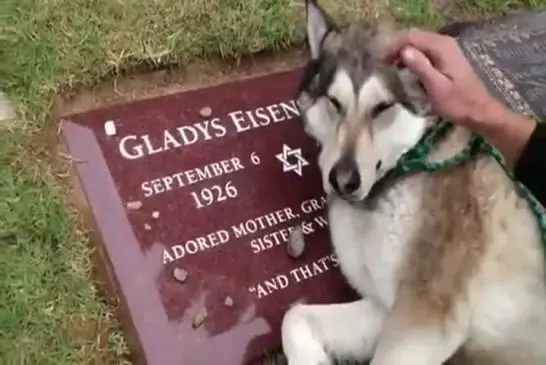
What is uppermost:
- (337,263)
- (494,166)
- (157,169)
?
(494,166)

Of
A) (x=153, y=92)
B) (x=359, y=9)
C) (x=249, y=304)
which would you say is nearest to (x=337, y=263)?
(x=249, y=304)

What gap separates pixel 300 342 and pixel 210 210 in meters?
0.43

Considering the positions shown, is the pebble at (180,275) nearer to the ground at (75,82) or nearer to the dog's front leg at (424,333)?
the ground at (75,82)

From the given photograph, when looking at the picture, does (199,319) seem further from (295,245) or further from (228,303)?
(295,245)

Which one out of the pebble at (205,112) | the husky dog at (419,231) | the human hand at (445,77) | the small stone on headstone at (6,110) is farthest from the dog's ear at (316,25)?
the small stone on headstone at (6,110)

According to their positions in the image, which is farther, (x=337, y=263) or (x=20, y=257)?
(x=337, y=263)

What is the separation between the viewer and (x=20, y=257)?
2.54 meters

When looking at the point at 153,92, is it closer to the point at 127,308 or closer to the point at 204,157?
the point at 204,157

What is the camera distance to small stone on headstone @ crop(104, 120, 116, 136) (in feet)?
8.95

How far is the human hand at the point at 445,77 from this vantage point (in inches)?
92.1

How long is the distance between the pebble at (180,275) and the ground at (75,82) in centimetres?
16

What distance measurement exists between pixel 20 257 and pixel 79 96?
52cm

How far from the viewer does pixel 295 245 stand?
2682 mm

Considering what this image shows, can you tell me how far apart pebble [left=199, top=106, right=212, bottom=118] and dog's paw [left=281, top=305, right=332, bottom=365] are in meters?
0.62
